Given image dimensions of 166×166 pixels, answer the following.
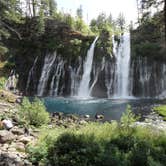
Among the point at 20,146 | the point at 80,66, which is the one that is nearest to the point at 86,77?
the point at 80,66

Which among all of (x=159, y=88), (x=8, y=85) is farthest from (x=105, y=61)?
(x=8, y=85)

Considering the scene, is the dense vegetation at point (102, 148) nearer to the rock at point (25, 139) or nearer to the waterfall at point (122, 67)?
the rock at point (25, 139)

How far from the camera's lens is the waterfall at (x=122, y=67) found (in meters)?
47.2

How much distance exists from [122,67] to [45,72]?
33.7 feet

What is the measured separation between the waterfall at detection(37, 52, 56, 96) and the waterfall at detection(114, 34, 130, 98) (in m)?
8.90

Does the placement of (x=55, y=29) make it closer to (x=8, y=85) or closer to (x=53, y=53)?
(x=53, y=53)

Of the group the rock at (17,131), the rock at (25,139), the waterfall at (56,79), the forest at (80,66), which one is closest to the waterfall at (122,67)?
the forest at (80,66)

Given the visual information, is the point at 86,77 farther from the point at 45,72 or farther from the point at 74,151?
the point at 74,151

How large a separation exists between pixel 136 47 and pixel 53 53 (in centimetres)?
1135

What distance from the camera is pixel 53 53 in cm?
5253

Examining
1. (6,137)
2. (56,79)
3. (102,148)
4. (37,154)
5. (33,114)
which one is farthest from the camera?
(56,79)

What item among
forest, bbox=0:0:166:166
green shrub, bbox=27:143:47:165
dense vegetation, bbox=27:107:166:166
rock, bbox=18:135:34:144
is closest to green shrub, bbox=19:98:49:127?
rock, bbox=18:135:34:144

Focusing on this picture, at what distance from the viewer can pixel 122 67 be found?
49375mm

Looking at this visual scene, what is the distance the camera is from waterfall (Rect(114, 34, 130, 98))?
47.2m
